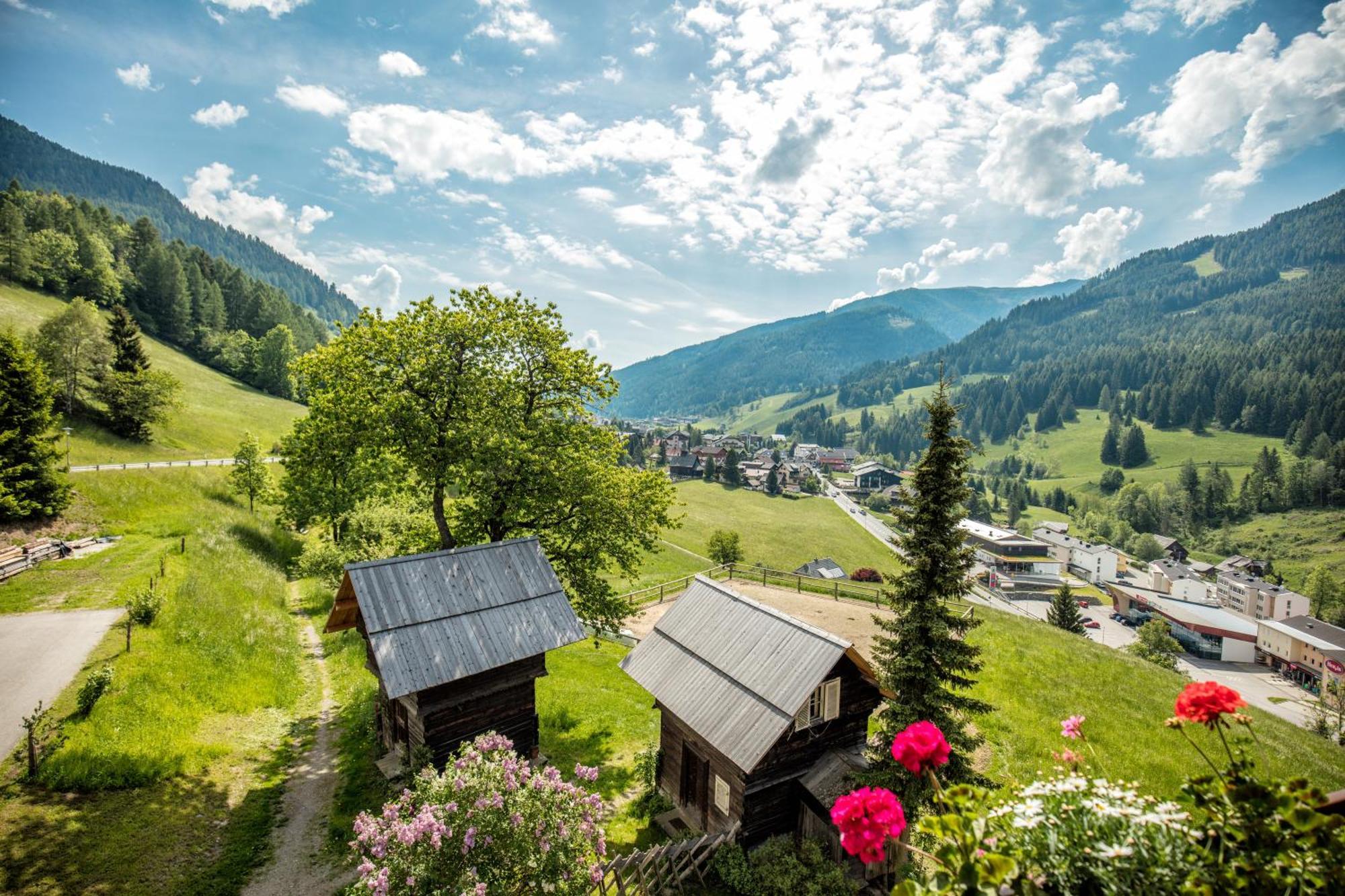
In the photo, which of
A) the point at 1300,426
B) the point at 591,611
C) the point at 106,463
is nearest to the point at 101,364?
the point at 106,463

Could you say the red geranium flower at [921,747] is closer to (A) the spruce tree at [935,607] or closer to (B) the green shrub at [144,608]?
(A) the spruce tree at [935,607]

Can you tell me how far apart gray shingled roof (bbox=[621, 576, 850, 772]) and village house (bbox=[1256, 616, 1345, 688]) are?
98425 millimetres

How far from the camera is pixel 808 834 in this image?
50.3 ft

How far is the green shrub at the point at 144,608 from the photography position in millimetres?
20266

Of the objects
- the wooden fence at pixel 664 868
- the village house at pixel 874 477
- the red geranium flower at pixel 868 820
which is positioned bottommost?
the village house at pixel 874 477

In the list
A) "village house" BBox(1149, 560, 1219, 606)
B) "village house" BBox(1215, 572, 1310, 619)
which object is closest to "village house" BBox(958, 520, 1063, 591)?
"village house" BBox(1149, 560, 1219, 606)

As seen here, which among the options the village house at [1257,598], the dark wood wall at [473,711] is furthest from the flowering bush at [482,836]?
Answer: the village house at [1257,598]

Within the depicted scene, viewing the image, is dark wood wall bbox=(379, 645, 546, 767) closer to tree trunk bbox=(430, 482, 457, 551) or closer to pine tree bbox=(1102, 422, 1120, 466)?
tree trunk bbox=(430, 482, 457, 551)

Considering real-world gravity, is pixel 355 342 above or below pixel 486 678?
above

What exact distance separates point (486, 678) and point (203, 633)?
13267 millimetres

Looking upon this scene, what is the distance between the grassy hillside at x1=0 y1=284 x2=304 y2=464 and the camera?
48.5 m

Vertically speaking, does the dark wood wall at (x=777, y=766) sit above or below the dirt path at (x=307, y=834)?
above

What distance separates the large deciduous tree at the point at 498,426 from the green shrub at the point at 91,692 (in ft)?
26.9

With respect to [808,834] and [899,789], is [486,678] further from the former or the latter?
[899,789]
